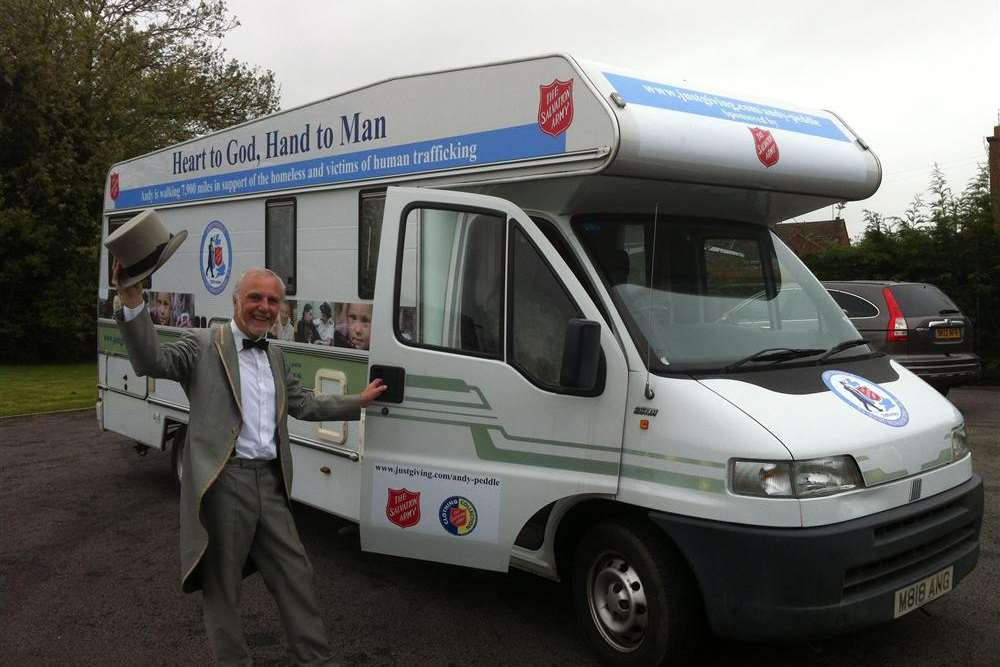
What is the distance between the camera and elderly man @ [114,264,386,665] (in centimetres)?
356

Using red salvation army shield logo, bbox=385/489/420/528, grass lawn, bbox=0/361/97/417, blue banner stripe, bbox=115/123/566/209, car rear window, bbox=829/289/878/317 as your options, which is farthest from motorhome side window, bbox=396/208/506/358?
grass lawn, bbox=0/361/97/417

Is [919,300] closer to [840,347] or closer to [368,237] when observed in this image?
[840,347]

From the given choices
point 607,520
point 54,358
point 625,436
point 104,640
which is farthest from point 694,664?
point 54,358

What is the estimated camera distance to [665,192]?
432cm

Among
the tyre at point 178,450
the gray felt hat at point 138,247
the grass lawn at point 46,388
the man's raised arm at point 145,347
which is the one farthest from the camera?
the grass lawn at point 46,388

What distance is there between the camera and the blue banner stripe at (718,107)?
4172 millimetres

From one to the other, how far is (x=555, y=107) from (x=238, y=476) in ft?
6.90

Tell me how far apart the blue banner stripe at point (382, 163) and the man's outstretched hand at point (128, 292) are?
5.98 ft

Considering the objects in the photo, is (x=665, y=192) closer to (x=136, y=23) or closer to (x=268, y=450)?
(x=268, y=450)

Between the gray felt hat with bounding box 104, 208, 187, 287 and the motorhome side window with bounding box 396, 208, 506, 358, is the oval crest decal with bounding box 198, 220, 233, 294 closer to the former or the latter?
the motorhome side window with bounding box 396, 208, 506, 358

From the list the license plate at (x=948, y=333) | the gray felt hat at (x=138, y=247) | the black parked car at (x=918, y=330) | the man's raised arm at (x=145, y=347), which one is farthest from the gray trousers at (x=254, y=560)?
the license plate at (x=948, y=333)

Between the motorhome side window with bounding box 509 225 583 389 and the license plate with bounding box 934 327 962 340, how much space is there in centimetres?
855

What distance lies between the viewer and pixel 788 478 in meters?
3.56

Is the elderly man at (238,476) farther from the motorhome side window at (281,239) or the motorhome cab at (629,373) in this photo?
the motorhome side window at (281,239)
